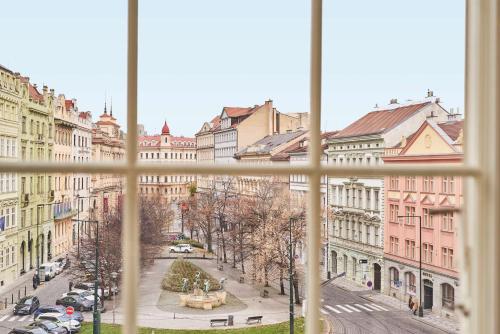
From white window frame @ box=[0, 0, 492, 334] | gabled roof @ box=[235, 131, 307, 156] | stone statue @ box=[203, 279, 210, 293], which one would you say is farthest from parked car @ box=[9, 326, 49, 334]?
gabled roof @ box=[235, 131, 307, 156]

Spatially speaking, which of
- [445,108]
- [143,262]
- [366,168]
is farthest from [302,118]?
[143,262]

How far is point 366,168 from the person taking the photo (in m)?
0.87

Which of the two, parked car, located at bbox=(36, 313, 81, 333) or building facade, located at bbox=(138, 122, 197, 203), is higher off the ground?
building facade, located at bbox=(138, 122, 197, 203)

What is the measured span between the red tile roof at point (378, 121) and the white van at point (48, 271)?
64 centimetres

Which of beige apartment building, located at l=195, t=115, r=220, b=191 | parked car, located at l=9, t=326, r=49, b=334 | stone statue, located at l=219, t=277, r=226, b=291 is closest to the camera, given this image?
parked car, located at l=9, t=326, r=49, b=334

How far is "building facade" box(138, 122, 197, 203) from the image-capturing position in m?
0.91

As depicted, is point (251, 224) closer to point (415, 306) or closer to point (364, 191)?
point (364, 191)

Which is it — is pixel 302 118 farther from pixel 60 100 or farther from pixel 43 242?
pixel 43 242

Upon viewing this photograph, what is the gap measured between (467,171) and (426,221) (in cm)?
25

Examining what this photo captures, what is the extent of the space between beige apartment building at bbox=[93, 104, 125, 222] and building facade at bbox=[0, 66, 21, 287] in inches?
5.4

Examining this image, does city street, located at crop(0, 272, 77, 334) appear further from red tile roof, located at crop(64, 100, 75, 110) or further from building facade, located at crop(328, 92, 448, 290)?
building facade, located at crop(328, 92, 448, 290)

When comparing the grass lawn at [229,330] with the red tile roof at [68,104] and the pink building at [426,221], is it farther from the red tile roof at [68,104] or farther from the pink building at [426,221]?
the red tile roof at [68,104]

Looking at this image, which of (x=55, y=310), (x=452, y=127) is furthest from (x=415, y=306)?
(x=55, y=310)

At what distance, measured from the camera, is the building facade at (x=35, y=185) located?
0.94 m
